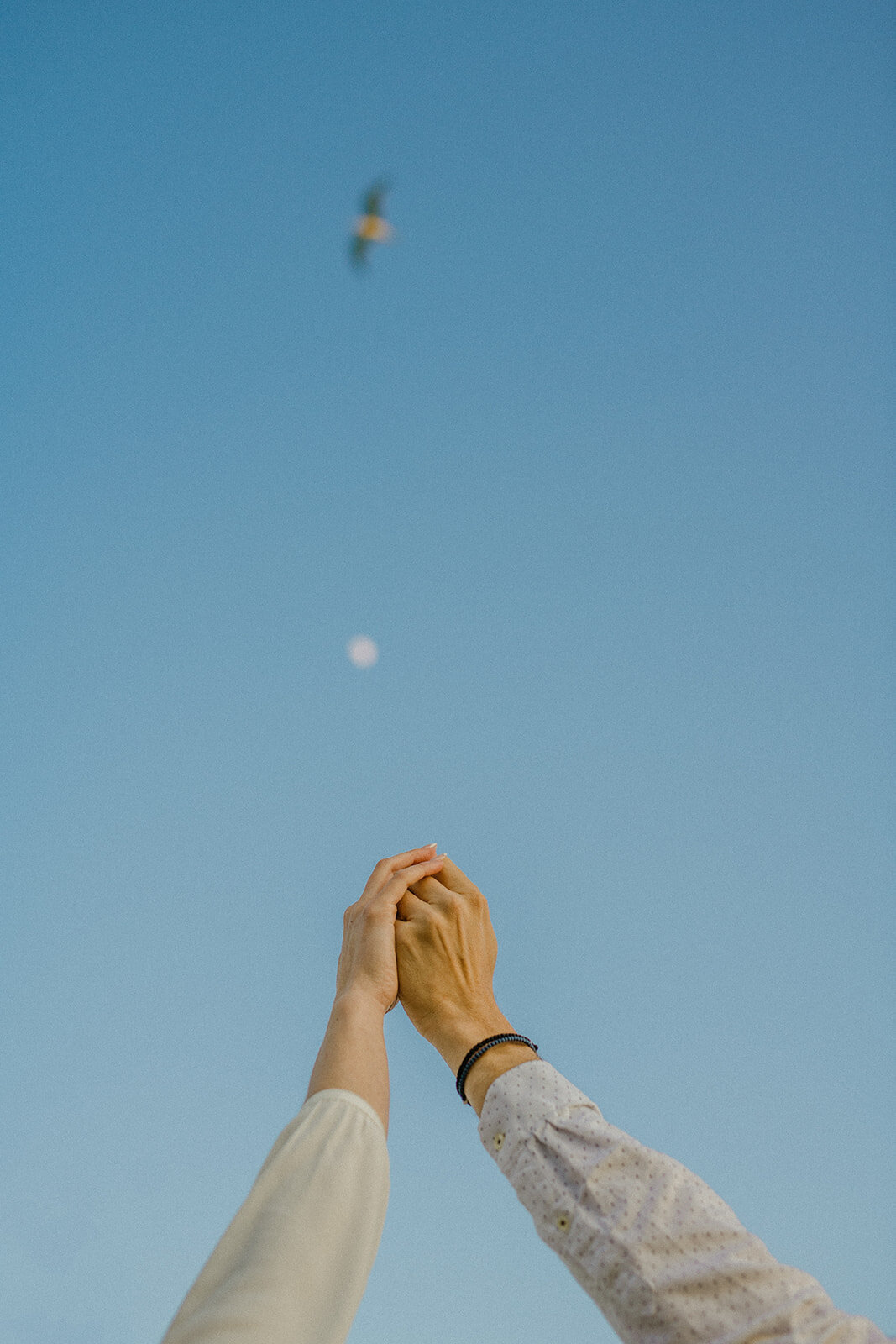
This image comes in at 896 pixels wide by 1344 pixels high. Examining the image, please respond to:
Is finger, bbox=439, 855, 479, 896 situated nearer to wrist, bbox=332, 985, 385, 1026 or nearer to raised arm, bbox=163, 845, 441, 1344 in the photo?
wrist, bbox=332, 985, 385, 1026

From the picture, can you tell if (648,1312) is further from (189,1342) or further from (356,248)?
(356,248)

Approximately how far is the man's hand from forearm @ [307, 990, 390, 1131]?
213 mm

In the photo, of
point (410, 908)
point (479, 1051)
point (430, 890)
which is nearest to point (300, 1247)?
point (479, 1051)

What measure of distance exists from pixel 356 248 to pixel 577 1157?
23.8 feet

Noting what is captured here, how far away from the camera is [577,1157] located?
175 cm

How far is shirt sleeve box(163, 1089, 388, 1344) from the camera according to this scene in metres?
1.30

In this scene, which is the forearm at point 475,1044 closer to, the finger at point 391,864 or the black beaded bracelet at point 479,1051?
the black beaded bracelet at point 479,1051

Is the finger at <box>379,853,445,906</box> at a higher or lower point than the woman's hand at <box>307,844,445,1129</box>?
higher

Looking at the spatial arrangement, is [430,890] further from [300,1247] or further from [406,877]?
[300,1247]

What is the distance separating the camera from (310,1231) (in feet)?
4.75

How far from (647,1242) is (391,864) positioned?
2055 mm

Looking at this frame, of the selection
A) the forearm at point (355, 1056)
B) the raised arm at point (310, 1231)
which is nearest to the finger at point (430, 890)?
the forearm at point (355, 1056)

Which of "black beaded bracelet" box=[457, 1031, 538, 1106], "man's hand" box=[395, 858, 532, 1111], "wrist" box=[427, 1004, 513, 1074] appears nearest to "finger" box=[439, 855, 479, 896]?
"man's hand" box=[395, 858, 532, 1111]

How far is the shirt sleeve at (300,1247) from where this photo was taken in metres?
1.30
